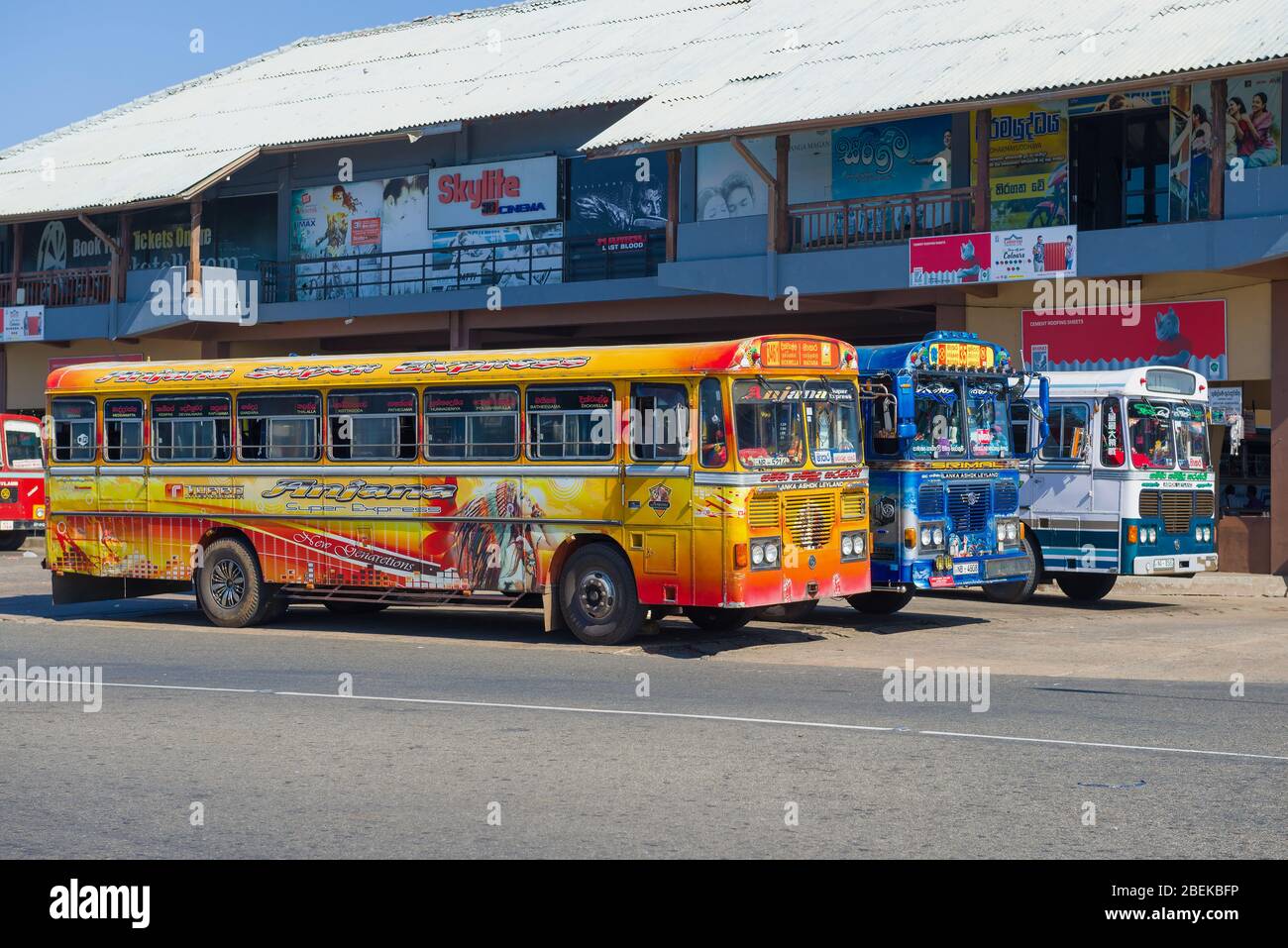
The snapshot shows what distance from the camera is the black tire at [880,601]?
734 inches

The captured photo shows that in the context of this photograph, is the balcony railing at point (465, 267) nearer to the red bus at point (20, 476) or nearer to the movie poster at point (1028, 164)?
the movie poster at point (1028, 164)

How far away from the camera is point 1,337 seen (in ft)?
134

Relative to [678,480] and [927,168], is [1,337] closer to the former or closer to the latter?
[927,168]

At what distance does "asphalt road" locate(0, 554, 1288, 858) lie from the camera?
7.39 meters

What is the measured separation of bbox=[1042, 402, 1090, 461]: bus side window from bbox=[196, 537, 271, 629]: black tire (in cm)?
987

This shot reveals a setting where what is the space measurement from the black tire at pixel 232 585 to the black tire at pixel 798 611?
19.3 ft

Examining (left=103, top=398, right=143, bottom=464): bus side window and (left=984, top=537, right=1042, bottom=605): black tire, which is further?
(left=984, top=537, right=1042, bottom=605): black tire

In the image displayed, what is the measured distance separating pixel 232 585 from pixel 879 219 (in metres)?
14.8

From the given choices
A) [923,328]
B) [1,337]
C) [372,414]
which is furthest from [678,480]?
[1,337]

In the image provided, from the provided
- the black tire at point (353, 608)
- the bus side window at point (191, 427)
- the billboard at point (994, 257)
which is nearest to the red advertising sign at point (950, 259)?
the billboard at point (994, 257)

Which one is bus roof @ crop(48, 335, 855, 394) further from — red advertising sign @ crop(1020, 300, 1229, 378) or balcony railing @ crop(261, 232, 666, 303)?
balcony railing @ crop(261, 232, 666, 303)

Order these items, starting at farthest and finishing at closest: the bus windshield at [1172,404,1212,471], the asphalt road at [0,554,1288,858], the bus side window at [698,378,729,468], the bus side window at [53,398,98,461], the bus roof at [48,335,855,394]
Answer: the bus windshield at [1172,404,1212,471], the bus side window at [53,398,98,461], the bus roof at [48,335,855,394], the bus side window at [698,378,729,468], the asphalt road at [0,554,1288,858]

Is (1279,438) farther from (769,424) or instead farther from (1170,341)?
(769,424)

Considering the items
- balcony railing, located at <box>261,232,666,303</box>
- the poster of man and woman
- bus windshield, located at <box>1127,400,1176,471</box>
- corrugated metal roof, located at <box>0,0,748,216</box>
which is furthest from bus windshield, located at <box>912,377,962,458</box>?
corrugated metal roof, located at <box>0,0,748,216</box>
